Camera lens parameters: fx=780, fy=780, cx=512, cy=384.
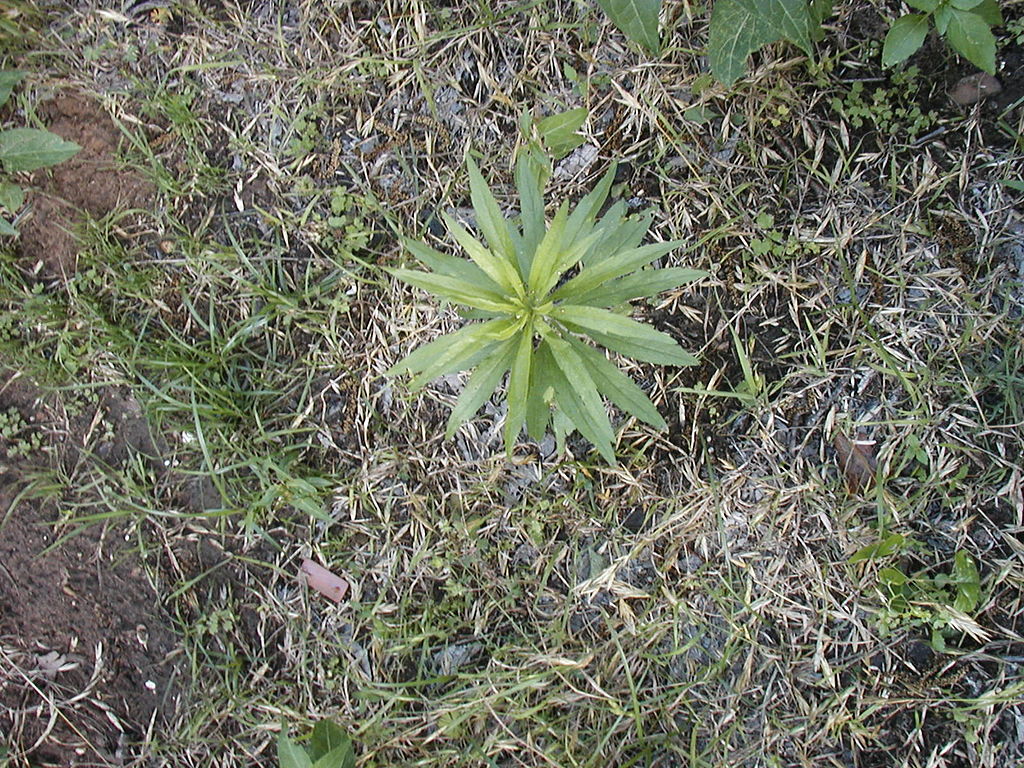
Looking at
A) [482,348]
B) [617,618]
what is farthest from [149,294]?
[617,618]

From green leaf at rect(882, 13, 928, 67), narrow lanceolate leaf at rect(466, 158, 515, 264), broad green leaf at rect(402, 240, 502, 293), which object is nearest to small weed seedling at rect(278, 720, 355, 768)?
broad green leaf at rect(402, 240, 502, 293)

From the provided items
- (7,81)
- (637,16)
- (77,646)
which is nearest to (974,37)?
(637,16)

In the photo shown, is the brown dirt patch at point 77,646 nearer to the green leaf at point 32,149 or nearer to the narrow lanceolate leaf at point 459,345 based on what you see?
the green leaf at point 32,149

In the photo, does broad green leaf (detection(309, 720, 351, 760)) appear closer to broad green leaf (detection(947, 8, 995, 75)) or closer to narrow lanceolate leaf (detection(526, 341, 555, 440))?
narrow lanceolate leaf (detection(526, 341, 555, 440))

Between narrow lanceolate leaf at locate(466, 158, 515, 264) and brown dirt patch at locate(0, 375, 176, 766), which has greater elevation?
narrow lanceolate leaf at locate(466, 158, 515, 264)

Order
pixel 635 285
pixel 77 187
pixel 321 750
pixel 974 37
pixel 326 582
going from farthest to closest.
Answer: pixel 77 187 < pixel 326 582 < pixel 321 750 < pixel 974 37 < pixel 635 285

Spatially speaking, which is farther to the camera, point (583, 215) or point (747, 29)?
point (747, 29)

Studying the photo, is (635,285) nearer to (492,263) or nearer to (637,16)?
(492,263)
